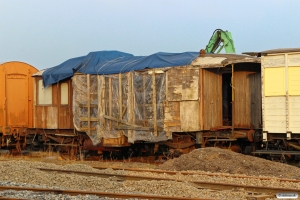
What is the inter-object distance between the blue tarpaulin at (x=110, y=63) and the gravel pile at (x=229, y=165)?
380 cm

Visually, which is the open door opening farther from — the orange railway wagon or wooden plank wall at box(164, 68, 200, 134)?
the orange railway wagon

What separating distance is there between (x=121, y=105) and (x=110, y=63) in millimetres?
2164

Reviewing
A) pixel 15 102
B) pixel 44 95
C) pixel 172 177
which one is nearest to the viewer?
pixel 172 177

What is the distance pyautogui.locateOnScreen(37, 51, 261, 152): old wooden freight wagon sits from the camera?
56.1 feet

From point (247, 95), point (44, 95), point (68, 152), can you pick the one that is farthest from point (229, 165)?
point (44, 95)

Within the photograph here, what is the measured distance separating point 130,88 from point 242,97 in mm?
3953

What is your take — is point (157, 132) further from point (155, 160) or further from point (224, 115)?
point (224, 115)

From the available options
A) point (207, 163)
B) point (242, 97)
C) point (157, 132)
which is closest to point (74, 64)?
point (157, 132)

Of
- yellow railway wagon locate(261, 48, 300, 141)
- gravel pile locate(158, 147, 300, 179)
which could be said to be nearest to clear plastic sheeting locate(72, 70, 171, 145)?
Result: gravel pile locate(158, 147, 300, 179)

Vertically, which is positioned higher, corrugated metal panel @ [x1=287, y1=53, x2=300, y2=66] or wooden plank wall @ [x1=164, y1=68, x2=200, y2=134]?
corrugated metal panel @ [x1=287, y1=53, x2=300, y2=66]

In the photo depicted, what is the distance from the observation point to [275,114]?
15.4m

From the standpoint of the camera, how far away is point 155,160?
18.5 m

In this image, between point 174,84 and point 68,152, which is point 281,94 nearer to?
point 174,84

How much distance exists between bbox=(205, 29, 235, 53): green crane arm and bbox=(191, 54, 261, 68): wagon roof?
6917 mm
